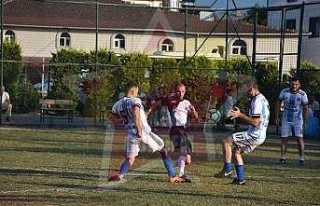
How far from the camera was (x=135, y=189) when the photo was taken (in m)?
10.7

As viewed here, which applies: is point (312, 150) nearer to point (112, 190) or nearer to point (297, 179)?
point (297, 179)

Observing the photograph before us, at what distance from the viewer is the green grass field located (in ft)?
32.3

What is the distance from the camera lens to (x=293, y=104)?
15617mm

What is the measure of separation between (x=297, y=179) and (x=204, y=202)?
3.57 meters

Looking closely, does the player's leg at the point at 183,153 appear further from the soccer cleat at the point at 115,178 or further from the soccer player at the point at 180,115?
the soccer cleat at the point at 115,178

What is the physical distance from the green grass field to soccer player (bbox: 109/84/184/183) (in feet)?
0.83

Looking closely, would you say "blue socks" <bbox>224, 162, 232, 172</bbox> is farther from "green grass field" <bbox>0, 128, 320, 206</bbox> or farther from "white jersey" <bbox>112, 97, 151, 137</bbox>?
"white jersey" <bbox>112, 97, 151, 137</bbox>

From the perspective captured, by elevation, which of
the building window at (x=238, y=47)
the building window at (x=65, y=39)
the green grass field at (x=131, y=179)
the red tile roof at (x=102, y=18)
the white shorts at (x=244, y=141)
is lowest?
the green grass field at (x=131, y=179)

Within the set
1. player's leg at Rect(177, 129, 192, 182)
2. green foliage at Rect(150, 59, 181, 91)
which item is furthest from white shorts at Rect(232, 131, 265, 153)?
green foliage at Rect(150, 59, 181, 91)

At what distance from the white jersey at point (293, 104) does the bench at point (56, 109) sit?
12609mm

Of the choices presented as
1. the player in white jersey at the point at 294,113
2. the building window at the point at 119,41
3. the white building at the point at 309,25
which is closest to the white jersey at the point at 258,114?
the player in white jersey at the point at 294,113

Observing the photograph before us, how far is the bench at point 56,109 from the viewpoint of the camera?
86.6ft

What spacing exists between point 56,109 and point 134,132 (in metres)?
15.5

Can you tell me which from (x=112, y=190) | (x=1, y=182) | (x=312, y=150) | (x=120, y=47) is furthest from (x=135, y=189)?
(x=120, y=47)
